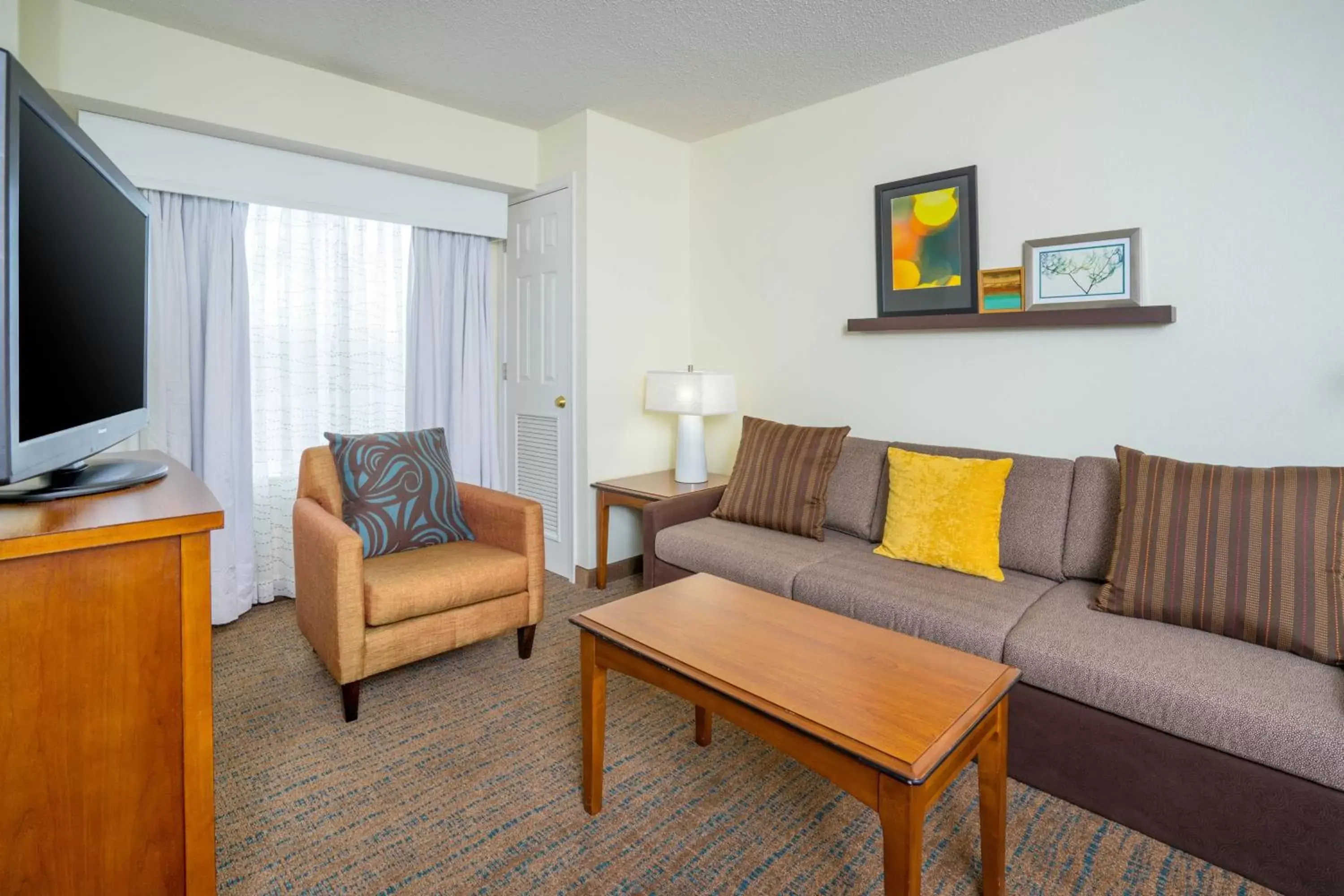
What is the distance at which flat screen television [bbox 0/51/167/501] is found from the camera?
1.00m

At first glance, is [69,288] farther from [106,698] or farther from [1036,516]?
[1036,516]

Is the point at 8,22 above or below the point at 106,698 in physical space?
above

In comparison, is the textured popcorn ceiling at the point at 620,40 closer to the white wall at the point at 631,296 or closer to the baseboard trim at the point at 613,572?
the white wall at the point at 631,296

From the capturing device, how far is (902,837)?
112cm

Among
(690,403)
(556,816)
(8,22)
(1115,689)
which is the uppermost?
(8,22)

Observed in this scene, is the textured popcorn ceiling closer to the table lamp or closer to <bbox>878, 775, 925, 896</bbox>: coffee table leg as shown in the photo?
the table lamp

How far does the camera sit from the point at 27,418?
1.09 meters

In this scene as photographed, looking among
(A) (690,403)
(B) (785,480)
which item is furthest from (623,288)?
(B) (785,480)

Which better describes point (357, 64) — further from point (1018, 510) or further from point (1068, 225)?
point (1018, 510)

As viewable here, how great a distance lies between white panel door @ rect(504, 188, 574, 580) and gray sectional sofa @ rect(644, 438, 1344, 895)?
1.43 meters

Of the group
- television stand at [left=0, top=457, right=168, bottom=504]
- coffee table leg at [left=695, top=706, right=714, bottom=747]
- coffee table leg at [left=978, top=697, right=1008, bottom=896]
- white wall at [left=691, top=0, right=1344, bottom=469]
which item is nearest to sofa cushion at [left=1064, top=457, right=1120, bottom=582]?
white wall at [left=691, top=0, right=1344, bottom=469]

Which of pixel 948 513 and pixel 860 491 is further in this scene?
pixel 860 491

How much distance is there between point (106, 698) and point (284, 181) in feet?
8.79

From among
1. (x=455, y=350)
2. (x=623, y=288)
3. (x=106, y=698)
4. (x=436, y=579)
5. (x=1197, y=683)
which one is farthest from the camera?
(x=455, y=350)
